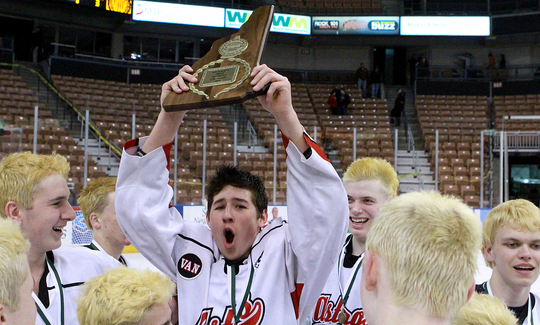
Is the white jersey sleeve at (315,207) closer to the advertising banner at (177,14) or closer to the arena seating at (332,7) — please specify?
the advertising banner at (177,14)

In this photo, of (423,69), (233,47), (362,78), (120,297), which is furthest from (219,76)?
(423,69)

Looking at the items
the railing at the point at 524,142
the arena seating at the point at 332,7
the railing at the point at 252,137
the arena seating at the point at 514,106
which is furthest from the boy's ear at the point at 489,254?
the arena seating at the point at 332,7

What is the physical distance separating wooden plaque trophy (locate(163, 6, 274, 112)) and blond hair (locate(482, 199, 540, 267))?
139 cm

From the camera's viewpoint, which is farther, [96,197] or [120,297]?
[96,197]

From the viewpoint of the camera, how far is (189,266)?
1.88m

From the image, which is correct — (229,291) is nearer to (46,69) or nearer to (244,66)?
(244,66)

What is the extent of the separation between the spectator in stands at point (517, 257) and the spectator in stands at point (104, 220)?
192 centimetres

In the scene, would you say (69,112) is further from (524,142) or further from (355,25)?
(355,25)

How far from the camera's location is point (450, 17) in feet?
60.7

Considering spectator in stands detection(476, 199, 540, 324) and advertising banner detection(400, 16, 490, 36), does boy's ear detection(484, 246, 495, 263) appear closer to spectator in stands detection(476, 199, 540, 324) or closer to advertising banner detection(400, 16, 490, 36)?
spectator in stands detection(476, 199, 540, 324)

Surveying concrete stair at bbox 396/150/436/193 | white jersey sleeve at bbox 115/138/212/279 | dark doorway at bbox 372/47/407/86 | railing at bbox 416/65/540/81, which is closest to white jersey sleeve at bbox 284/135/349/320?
white jersey sleeve at bbox 115/138/212/279

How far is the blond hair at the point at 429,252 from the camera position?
3.75 feet

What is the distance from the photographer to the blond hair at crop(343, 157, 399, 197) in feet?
8.45

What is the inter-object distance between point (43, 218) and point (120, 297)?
0.72 metres
